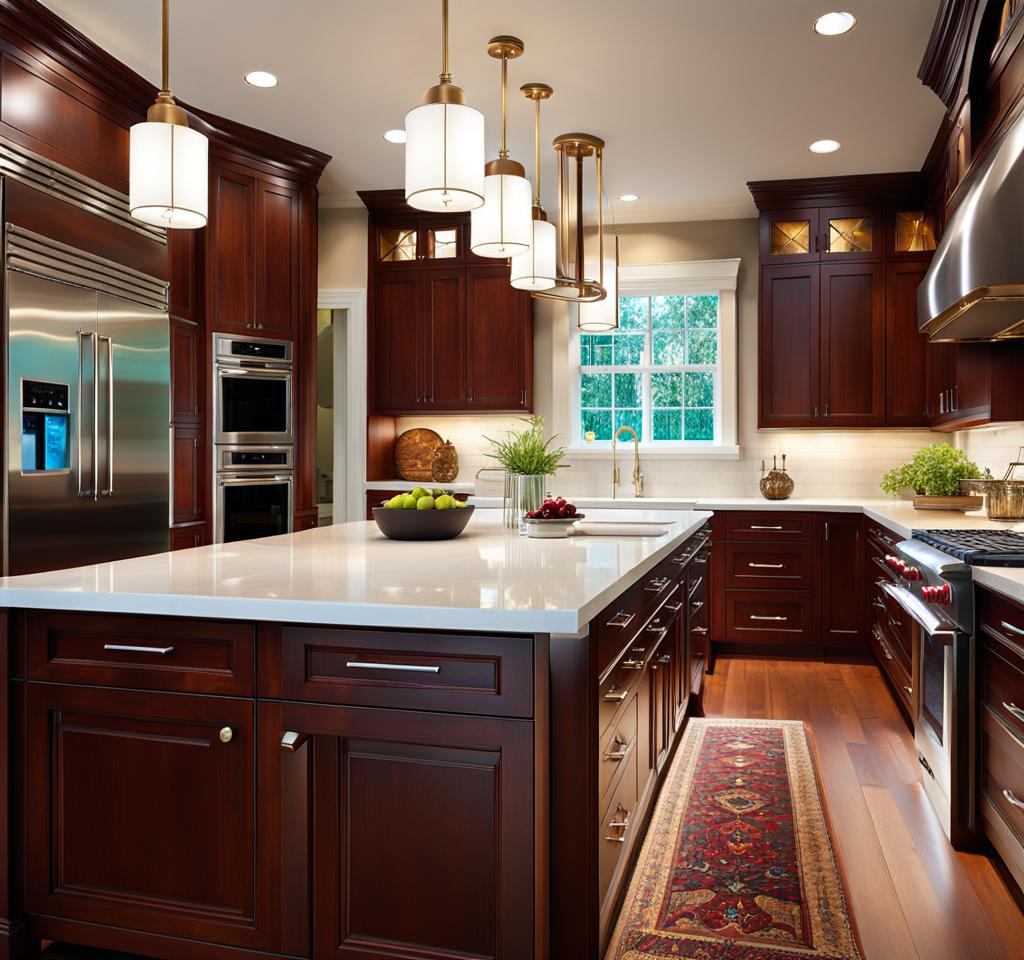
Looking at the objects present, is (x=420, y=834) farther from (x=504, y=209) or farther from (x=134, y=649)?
(x=504, y=209)

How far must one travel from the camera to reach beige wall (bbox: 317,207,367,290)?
6305mm

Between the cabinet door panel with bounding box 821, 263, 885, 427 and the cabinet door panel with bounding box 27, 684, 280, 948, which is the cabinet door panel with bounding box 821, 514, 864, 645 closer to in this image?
the cabinet door panel with bounding box 821, 263, 885, 427

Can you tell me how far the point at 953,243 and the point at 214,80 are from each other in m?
3.39

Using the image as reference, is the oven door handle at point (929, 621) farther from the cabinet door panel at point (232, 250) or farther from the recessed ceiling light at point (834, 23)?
the cabinet door panel at point (232, 250)

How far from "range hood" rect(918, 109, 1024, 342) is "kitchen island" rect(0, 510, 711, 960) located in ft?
5.30

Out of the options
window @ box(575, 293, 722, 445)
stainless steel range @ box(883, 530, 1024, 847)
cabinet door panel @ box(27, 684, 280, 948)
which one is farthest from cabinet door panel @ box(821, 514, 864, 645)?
cabinet door panel @ box(27, 684, 280, 948)

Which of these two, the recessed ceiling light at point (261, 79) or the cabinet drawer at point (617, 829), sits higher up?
the recessed ceiling light at point (261, 79)

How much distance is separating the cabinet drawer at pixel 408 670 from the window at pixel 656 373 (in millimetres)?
4820

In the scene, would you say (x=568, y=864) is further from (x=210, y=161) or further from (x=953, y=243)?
(x=210, y=161)

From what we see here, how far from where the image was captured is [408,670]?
5.50ft

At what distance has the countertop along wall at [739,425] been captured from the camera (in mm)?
6035

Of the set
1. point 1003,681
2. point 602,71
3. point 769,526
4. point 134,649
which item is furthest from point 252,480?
point 1003,681

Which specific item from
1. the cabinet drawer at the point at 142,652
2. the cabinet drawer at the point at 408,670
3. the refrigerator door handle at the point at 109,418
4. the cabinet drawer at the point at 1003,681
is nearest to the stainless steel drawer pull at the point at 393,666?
the cabinet drawer at the point at 408,670

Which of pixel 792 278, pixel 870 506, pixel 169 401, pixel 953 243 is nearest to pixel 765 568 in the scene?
pixel 870 506
